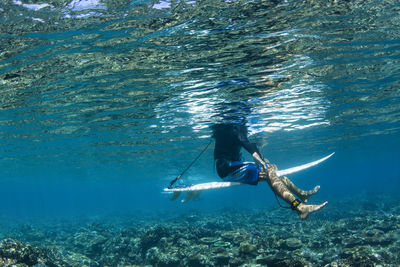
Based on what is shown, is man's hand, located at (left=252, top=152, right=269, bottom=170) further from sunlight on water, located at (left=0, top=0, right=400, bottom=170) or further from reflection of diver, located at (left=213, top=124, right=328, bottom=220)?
sunlight on water, located at (left=0, top=0, right=400, bottom=170)

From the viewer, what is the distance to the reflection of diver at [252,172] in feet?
19.2

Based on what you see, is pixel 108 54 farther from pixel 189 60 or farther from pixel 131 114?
pixel 131 114

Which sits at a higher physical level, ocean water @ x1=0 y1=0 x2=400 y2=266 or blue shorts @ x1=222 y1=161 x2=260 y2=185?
ocean water @ x1=0 y1=0 x2=400 y2=266

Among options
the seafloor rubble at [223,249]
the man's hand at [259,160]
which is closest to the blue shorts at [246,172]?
the man's hand at [259,160]

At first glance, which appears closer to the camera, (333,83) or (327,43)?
(327,43)

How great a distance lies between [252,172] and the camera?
7.23 m

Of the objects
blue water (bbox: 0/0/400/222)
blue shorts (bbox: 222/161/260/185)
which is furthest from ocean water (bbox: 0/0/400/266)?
blue shorts (bbox: 222/161/260/185)

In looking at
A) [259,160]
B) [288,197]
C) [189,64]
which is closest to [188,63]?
[189,64]

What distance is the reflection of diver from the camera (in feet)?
19.2

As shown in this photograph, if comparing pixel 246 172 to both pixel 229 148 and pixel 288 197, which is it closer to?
pixel 288 197

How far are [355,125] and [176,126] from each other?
20199 mm

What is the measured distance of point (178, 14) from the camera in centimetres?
767

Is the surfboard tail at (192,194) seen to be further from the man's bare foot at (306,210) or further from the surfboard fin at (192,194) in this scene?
the man's bare foot at (306,210)

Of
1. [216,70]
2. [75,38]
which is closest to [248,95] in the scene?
[216,70]
